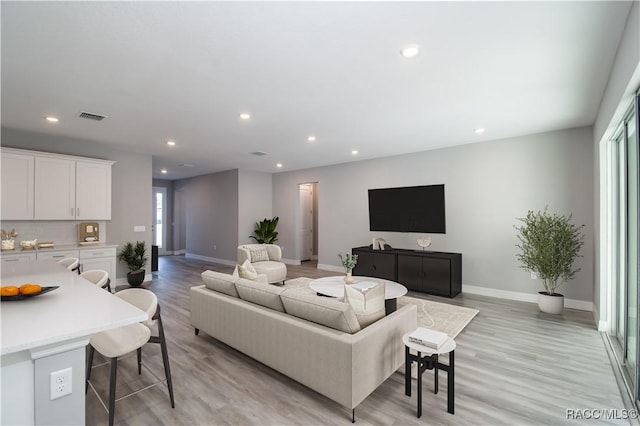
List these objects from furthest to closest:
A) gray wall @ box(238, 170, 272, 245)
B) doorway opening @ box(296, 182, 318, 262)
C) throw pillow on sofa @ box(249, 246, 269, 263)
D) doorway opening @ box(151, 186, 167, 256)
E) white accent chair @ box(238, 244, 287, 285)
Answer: doorway opening @ box(151, 186, 167, 256) → doorway opening @ box(296, 182, 318, 262) → gray wall @ box(238, 170, 272, 245) → throw pillow on sofa @ box(249, 246, 269, 263) → white accent chair @ box(238, 244, 287, 285)

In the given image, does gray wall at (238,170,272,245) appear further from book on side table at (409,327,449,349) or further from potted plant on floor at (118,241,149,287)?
book on side table at (409,327,449,349)

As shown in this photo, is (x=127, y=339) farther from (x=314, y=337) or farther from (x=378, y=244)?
(x=378, y=244)

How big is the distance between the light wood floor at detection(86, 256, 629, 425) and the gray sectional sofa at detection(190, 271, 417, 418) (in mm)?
172

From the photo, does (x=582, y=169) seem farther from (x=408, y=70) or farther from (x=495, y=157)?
(x=408, y=70)

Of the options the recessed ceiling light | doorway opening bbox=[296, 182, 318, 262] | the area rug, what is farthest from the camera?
doorway opening bbox=[296, 182, 318, 262]

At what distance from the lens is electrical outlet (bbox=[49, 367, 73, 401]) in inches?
50.5

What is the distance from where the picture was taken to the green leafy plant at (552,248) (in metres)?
4.11

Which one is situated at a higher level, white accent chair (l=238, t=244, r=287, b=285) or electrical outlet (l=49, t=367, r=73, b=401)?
electrical outlet (l=49, t=367, r=73, b=401)

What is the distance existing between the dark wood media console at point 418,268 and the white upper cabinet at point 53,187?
16.6 feet

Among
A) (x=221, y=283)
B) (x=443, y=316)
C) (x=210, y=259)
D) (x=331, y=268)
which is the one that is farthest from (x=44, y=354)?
(x=210, y=259)

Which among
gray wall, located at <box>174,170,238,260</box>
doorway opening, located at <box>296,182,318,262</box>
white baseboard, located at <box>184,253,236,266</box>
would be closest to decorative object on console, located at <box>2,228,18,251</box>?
gray wall, located at <box>174,170,238,260</box>

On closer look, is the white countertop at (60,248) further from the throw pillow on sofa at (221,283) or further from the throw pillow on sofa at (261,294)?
the throw pillow on sofa at (261,294)

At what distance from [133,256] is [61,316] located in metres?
4.91

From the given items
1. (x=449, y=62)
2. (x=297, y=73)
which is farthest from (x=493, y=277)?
(x=297, y=73)
